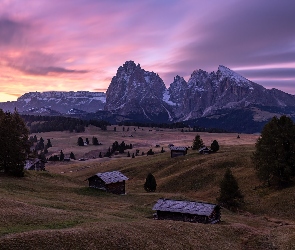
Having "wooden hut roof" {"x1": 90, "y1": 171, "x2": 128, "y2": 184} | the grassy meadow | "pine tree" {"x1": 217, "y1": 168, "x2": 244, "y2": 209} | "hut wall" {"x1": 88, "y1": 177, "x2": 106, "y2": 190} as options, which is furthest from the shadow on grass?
"pine tree" {"x1": 217, "y1": 168, "x2": 244, "y2": 209}

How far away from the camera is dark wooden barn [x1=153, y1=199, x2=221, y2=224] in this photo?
47.7 m

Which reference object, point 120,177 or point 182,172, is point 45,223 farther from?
point 182,172

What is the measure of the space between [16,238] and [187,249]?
656 inches

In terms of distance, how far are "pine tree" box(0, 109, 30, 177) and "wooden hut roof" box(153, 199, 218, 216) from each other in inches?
1247

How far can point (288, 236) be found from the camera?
4162cm

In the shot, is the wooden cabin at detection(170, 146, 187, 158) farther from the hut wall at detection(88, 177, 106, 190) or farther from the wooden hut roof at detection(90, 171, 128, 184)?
the hut wall at detection(88, 177, 106, 190)

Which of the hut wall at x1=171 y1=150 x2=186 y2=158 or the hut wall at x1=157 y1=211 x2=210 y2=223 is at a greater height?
the hut wall at x1=171 y1=150 x2=186 y2=158

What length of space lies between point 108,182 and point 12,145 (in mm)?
20319

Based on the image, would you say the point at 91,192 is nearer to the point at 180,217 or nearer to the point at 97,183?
the point at 97,183

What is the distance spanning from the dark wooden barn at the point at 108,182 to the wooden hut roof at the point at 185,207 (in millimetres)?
22670

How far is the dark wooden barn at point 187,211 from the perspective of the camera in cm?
4766

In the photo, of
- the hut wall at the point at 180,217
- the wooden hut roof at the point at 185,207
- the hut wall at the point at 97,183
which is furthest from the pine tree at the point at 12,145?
the hut wall at the point at 180,217

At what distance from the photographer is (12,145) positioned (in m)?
67.8

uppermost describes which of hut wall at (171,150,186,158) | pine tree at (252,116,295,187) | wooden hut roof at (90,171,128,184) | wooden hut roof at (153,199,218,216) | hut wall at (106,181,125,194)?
pine tree at (252,116,295,187)
